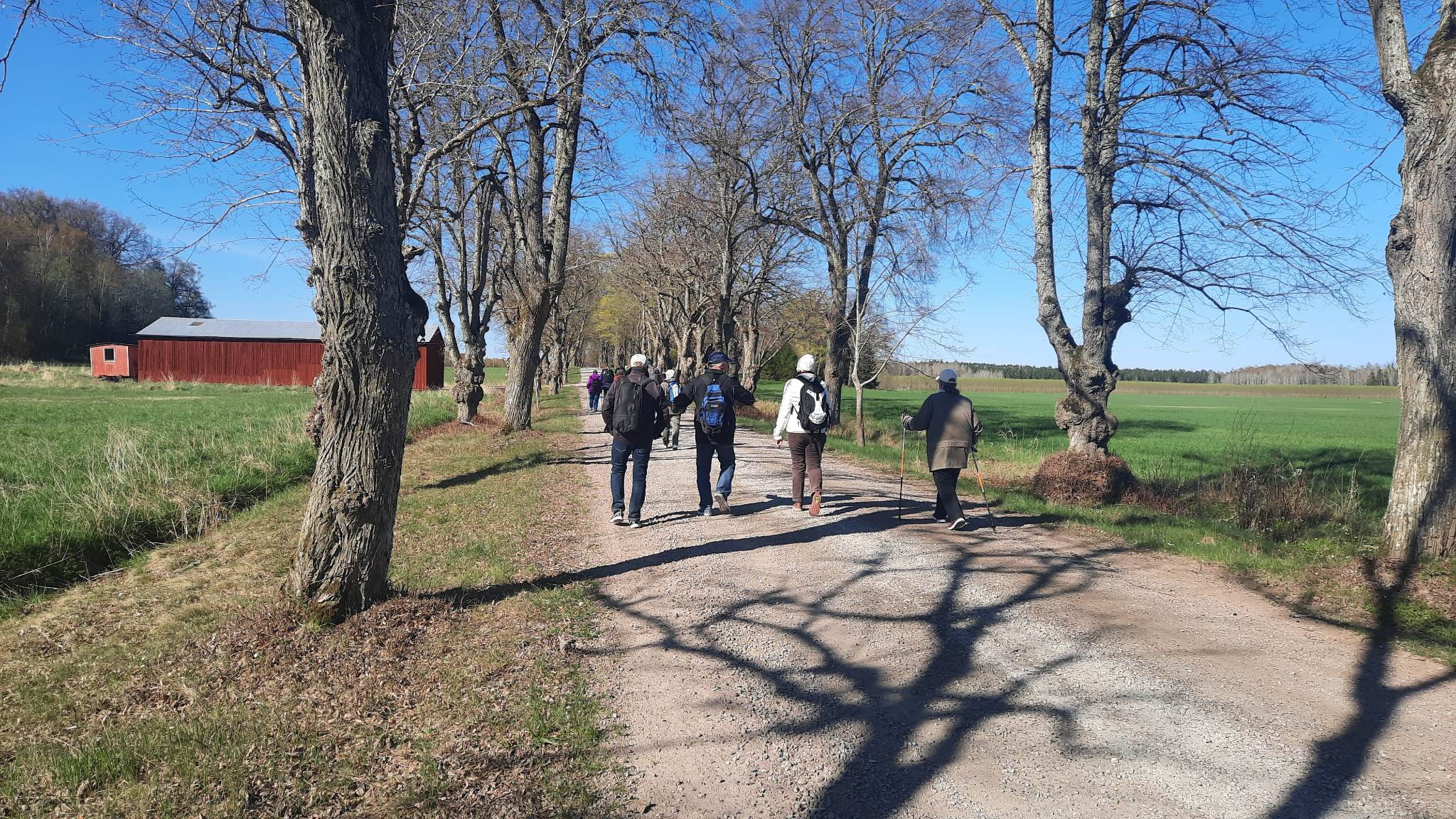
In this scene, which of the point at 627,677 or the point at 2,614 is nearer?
the point at 627,677

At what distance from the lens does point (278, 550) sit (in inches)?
298

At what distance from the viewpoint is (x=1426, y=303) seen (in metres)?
6.99

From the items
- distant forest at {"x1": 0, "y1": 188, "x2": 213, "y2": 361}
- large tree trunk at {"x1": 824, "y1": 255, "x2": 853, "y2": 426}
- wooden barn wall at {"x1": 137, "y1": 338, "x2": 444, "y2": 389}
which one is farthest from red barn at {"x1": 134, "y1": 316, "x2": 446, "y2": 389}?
large tree trunk at {"x1": 824, "y1": 255, "x2": 853, "y2": 426}

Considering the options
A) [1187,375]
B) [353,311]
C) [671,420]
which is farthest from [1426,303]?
[1187,375]

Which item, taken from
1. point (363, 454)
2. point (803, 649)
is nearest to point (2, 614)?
point (363, 454)

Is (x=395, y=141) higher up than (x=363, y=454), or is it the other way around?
(x=395, y=141)

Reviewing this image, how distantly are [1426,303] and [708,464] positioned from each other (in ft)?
23.7

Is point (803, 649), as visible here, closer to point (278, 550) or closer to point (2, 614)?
point (278, 550)

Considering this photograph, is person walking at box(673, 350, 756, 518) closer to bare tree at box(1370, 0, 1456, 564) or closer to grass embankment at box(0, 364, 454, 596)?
grass embankment at box(0, 364, 454, 596)

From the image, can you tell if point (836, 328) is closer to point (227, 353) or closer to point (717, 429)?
point (717, 429)

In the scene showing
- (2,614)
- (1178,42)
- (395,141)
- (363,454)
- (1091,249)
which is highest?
(1178,42)

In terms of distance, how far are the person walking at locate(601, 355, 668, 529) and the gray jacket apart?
9.65ft

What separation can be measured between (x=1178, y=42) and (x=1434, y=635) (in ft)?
30.4

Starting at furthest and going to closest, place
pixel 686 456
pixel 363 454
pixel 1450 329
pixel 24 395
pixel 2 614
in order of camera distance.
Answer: pixel 24 395
pixel 686 456
pixel 1450 329
pixel 2 614
pixel 363 454
